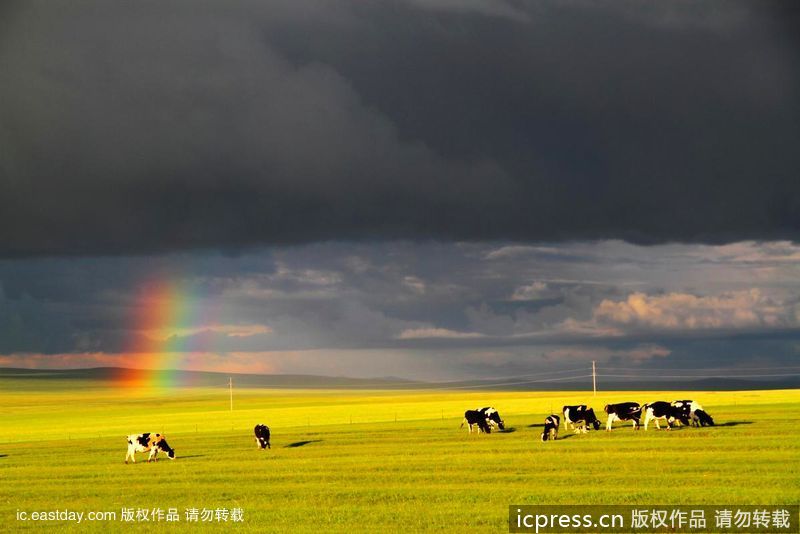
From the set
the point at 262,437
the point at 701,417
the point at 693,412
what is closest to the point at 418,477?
the point at 262,437

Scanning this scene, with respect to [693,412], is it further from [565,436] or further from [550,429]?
[550,429]

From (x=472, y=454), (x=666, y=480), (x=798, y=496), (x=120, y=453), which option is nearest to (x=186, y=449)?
(x=120, y=453)

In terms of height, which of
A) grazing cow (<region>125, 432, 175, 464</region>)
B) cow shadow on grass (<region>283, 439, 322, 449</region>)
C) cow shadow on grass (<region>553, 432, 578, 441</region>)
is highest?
grazing cow (<region>125, 432, 175, 464</region>)

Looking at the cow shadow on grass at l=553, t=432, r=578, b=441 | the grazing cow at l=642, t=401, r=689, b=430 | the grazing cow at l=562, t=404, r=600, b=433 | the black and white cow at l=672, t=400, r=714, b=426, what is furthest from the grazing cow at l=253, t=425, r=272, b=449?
the black and white cow at l=672, t=400, r=714, b=426

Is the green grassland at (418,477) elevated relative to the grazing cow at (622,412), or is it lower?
lower

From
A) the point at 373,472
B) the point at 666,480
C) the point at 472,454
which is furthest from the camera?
the point at 472,454

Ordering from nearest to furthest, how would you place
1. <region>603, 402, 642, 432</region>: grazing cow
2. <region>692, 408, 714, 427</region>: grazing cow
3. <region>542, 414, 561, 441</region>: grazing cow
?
<region>542, 414, 561, 441</region>: grazing cow
<region>692, 408, 714, 427</region>: grazing cow
<region>603, 402, 642, 432</region>: grazing cow

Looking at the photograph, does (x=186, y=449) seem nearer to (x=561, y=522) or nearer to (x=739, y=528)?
(x=561, y=522)

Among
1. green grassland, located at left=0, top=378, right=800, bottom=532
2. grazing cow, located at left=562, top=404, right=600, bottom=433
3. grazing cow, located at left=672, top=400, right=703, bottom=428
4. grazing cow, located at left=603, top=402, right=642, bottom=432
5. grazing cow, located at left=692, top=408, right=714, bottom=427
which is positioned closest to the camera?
green grassland, located at left=0, top=378, right=800, bottom=532

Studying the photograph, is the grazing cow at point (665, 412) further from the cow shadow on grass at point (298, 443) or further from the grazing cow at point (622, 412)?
the cow shadow on grass at point (298, 443)

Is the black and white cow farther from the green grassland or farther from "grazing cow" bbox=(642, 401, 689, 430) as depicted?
the green grassland

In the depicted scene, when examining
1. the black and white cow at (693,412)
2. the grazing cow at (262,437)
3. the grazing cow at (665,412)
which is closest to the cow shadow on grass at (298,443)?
the grazing cow at (262,437)

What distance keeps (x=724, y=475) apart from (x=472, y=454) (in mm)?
13391

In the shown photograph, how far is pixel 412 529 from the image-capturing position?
25453mm
